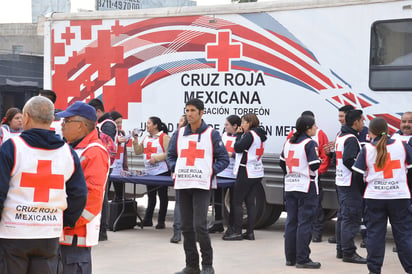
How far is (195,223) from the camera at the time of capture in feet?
26.0

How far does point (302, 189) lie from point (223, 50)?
3.55m

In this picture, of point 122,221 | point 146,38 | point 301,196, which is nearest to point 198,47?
point 146,38

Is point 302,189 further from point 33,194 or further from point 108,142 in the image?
point 33,194

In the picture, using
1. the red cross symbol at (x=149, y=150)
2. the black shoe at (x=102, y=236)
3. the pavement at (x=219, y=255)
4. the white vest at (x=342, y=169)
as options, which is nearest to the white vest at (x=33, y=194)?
the pavement at (x=219, y=255)

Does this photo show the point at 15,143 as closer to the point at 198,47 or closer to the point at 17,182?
the point at 17,182

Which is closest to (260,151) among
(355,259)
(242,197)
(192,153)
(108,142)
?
(242,197)

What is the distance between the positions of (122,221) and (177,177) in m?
3.51

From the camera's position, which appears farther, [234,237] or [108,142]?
[234,237]

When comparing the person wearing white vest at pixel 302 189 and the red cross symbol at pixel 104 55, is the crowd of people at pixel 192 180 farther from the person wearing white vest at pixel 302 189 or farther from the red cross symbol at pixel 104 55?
the red cross symbol at pixel 104 55

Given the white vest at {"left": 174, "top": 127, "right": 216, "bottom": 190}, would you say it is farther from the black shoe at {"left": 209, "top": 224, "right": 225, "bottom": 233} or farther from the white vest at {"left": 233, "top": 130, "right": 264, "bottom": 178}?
the black shoe at {"left": 209, "top": 224, "right": 225, "bottom": 233}

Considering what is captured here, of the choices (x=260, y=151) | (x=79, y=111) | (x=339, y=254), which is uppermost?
(x=79, y=111)

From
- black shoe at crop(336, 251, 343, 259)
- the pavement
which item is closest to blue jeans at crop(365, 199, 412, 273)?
the pavement

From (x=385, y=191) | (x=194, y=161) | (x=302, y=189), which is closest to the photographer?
(x=385, y=191)

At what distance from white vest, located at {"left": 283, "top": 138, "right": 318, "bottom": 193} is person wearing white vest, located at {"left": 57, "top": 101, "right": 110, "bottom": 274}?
3.71 meters
